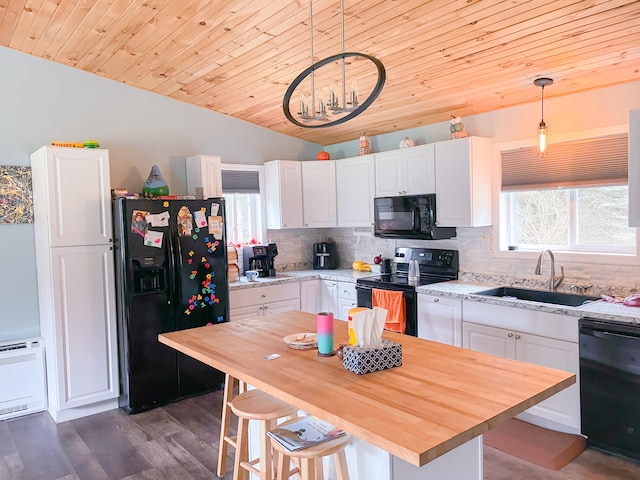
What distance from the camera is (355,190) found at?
4.97 m

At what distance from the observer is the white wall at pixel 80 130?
391 centimetres

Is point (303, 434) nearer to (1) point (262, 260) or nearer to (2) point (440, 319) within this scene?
(2) point (440, 319)

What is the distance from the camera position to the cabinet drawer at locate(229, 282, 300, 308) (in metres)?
4.53

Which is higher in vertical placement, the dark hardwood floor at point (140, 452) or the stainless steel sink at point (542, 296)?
the stainless steel sink at point (542, 296)

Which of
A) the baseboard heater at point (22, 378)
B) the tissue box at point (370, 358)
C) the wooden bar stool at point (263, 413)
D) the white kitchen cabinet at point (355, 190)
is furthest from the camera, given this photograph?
the white kitchen cabinet at point (355, 190)

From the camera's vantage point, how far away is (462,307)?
372cm

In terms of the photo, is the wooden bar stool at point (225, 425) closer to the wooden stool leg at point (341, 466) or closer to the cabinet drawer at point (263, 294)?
the wooden stool leg at point (341, 466)

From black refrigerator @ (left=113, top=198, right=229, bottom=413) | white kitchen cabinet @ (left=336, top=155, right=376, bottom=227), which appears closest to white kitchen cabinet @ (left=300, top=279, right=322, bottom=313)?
white kitchen cabinet @ (left=336, top=155, right=376, bottom=227)

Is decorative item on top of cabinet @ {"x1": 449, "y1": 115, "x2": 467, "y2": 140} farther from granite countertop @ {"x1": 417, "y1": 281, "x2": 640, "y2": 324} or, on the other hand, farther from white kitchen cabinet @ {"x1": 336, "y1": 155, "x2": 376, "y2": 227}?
granite countertop @ {"x1": 417, "y1": 281, "x2": 640, "y2": 324}

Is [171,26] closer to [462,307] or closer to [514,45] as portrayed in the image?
[514,45]

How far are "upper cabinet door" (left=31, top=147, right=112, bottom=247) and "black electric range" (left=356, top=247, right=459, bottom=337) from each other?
2.25m

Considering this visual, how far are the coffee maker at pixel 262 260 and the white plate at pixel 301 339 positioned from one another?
106 inches

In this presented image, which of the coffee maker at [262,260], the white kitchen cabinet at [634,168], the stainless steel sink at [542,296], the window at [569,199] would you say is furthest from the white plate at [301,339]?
the coffee maker at [262,260]

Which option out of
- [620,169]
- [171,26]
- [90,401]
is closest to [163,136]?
[171,26]
